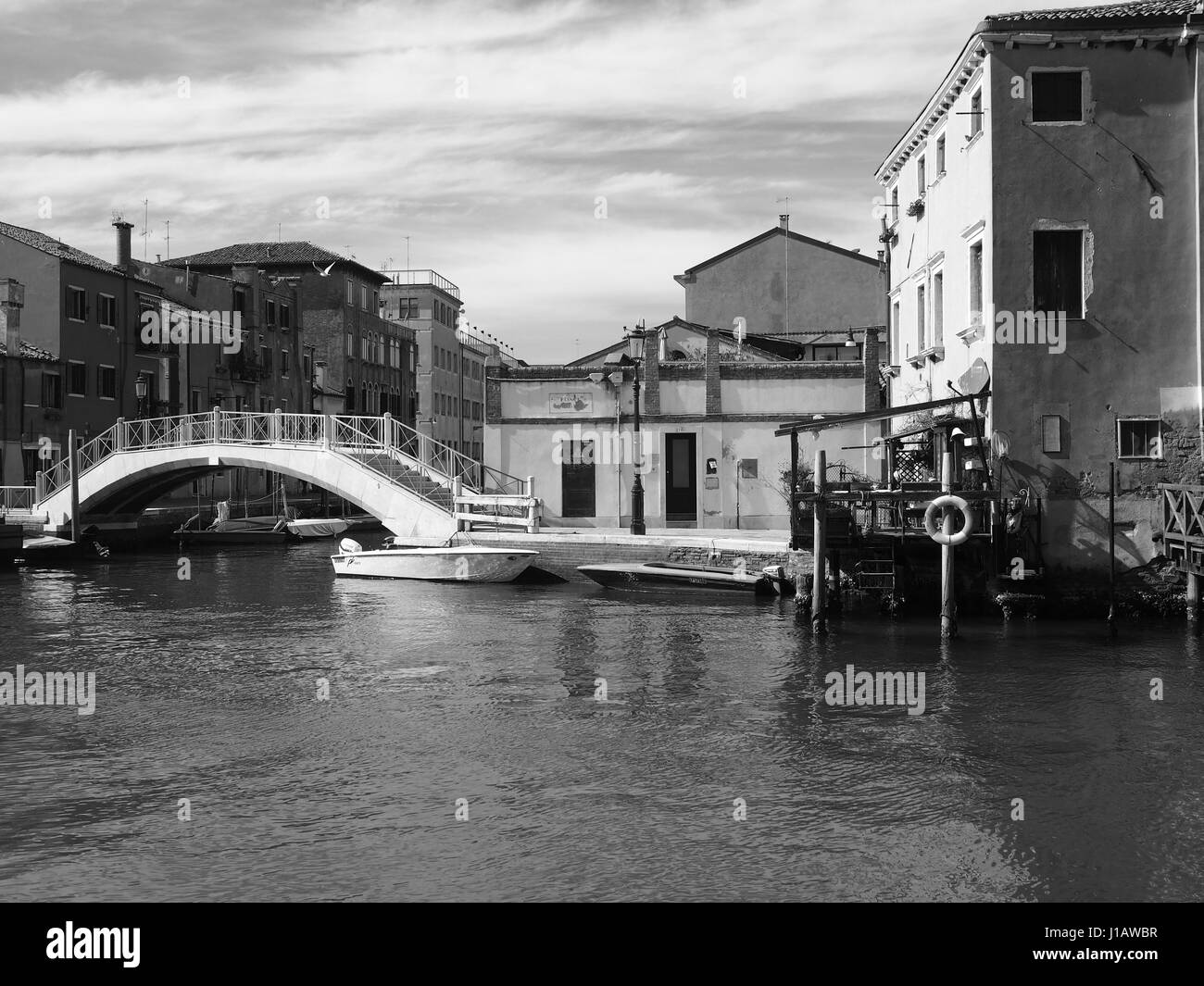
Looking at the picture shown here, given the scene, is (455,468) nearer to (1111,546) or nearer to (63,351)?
(1111,546)

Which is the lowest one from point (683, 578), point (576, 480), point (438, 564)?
point (683, 578)

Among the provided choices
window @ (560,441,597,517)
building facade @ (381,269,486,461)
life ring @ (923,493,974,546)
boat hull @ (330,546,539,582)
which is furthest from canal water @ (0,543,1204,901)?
building facade @ (381,269,486,461)

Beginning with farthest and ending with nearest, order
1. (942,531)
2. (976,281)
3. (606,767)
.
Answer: (976,281) → (942,531) → (606,767)

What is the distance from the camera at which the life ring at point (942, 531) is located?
19062 millimetres

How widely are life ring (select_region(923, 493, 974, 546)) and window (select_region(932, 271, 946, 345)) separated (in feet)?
18.0

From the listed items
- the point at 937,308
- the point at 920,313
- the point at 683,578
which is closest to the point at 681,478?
the point at 683,578

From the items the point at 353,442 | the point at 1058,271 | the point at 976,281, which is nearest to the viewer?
the point at 1058,271

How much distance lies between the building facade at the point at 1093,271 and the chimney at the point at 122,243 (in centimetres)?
3828

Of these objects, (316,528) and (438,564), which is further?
(316,528)

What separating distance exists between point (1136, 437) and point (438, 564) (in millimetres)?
14674

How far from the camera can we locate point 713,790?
1095cm

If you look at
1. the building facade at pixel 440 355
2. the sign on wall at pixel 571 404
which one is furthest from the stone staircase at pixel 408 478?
the building facade at pixel 440 355

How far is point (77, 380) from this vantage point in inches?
1706
